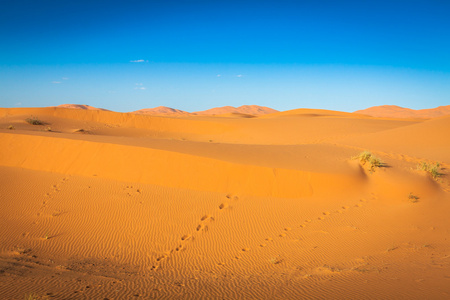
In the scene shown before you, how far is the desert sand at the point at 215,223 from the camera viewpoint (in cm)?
433

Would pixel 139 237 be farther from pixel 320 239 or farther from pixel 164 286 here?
pixel 320 239

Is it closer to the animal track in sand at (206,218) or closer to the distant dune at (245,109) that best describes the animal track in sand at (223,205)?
the animal track in sand at (206,218)

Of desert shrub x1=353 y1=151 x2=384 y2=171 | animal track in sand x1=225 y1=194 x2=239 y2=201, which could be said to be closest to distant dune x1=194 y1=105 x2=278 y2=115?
desert shrub x1=353 y1=151 x2=384 y2=171

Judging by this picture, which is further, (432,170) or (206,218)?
(432,170)

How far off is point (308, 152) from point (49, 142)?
35.9 feet

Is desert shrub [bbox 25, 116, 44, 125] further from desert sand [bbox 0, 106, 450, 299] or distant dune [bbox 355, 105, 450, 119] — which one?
distant dune [bbox 355, 105, 450, 119]

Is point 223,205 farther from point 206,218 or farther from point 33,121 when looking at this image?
point 33,121

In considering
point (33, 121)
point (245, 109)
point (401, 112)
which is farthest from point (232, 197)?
point (245, 109)

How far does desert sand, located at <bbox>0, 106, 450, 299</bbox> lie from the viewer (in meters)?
4.33

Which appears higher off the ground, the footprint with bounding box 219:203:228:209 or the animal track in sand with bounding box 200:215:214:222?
the footprint with bounding box 219:203:228:209

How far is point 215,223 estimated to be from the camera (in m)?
7.38

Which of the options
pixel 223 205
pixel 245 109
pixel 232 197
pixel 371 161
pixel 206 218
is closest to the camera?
pixel 206 218

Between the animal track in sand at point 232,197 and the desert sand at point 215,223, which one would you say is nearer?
the desert sand at point 215,223

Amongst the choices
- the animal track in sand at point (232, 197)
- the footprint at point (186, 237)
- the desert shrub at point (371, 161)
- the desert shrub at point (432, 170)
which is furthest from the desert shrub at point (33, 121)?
the desert shrub at point (432, 170)
